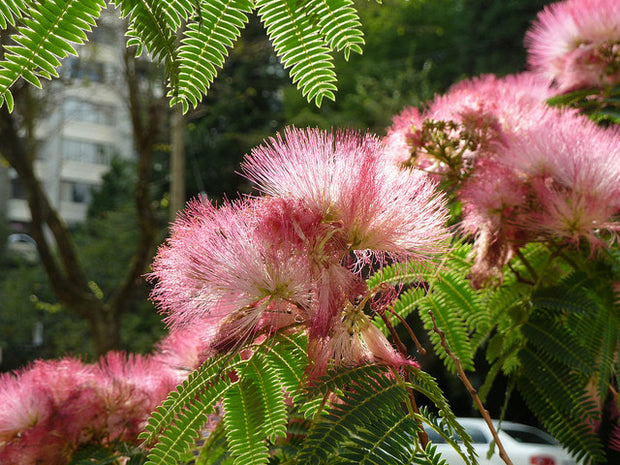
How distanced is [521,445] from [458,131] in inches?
21.5

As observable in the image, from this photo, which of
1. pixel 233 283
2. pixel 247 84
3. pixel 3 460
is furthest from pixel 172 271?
pixel 247 84

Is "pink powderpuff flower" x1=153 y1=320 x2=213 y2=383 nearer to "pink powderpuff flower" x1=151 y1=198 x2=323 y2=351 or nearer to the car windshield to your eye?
"pink powderpuff flower" x1=151 y1=198 x2=323 y2=351

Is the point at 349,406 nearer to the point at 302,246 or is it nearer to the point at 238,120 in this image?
the point at 302,246

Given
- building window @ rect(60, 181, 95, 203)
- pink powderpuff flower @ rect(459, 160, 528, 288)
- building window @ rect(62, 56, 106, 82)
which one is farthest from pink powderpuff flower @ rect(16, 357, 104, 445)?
building window @ rect(60, 181, 95, 203)

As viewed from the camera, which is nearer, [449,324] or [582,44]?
[449,324]

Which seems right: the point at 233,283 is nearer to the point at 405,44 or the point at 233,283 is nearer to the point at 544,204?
the point at 544,204

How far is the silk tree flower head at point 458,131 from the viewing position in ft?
3.59

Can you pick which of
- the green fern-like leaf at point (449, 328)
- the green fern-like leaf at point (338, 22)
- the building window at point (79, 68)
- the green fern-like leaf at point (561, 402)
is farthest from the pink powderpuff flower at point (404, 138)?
the building window at point (79, 68)

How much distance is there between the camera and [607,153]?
0.95m

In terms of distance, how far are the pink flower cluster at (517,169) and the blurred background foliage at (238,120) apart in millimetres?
8354

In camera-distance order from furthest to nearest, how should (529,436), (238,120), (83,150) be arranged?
(83,150) < (238,120) < (529,436)

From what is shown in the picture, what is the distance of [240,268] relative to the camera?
657 mm

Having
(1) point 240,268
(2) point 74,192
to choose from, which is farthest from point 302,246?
(2) point 74,192

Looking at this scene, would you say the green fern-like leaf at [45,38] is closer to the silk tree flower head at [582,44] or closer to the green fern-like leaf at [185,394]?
the green fern-like leaf at [185,394]
